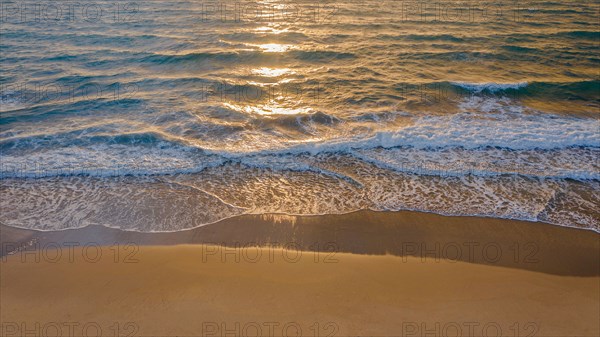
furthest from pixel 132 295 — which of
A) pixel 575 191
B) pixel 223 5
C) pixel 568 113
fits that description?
pixel 223 5

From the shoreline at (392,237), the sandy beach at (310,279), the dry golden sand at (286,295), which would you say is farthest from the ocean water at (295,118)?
the dry golden sand at (286,295)

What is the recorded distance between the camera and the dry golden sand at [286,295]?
5.36 meters

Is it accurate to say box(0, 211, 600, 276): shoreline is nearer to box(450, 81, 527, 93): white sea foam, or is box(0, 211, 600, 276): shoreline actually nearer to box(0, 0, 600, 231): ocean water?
box(0, 0, 600, 231): ocean water

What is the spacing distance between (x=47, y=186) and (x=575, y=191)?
10.4m

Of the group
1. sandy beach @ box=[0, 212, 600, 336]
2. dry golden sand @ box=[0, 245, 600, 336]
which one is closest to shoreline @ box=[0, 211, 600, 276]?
sandy beach @ box=[0, 212, 600, 336]

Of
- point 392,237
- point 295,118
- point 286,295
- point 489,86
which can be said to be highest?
point 489,86

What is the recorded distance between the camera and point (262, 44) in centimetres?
1670

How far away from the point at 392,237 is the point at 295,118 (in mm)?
5019

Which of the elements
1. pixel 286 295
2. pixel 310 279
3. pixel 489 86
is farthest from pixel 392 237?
pixel 489 86

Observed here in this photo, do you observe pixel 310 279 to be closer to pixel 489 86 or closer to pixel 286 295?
pixel 286 295

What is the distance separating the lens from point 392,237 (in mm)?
6992

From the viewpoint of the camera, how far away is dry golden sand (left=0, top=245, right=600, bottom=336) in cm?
536

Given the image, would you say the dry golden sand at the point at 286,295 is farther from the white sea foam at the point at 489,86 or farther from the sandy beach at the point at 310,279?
the white sea foam at the point at 489,86

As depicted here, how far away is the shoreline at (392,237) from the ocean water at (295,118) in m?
0.27
